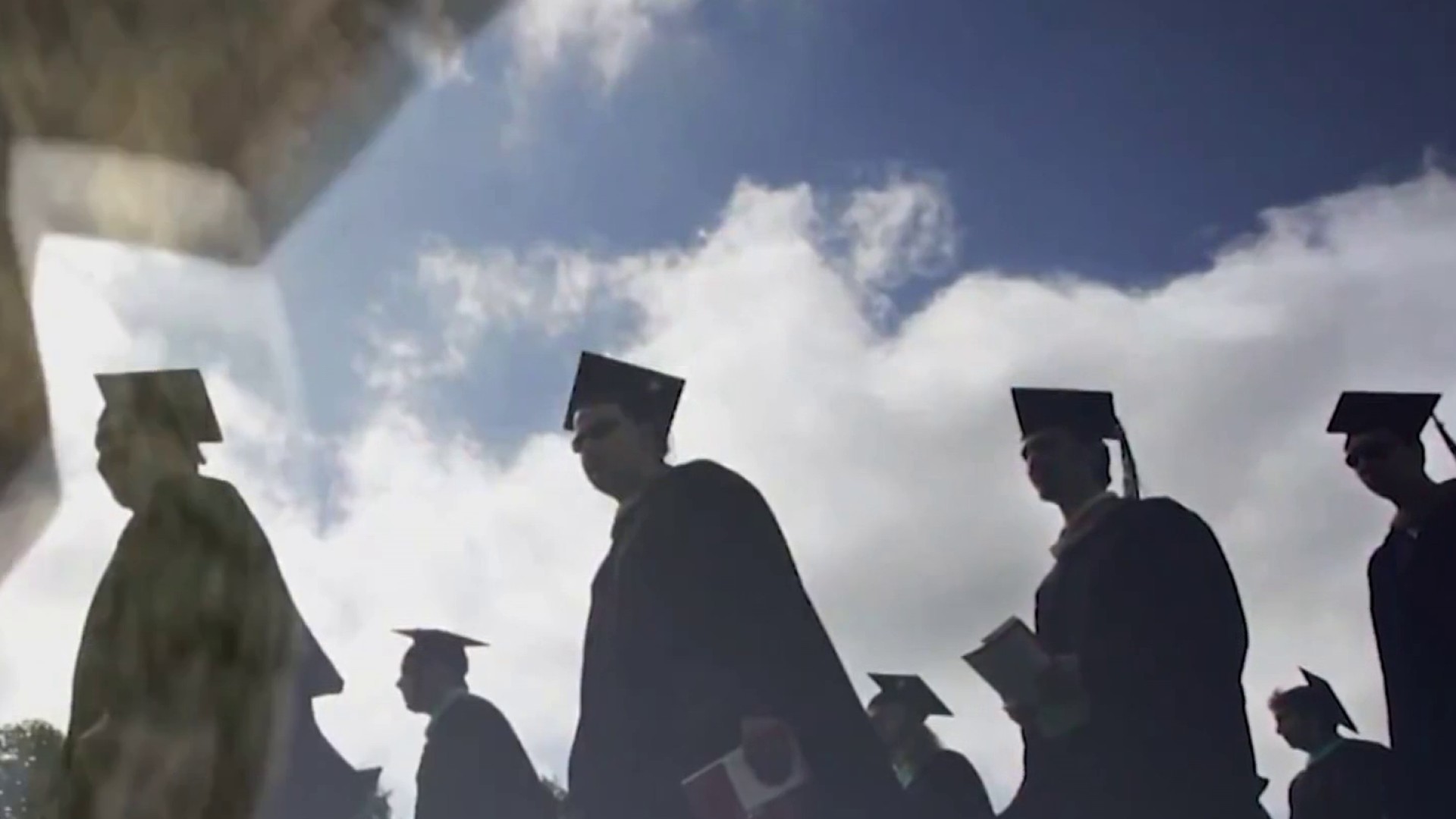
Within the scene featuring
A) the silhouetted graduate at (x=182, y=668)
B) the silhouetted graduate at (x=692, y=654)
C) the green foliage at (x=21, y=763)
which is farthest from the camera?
the silhouetted graduate at (x=692, y=654)

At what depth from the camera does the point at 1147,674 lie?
9.19 ft

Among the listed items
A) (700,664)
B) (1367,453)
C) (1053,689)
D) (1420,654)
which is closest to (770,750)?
(700,664)

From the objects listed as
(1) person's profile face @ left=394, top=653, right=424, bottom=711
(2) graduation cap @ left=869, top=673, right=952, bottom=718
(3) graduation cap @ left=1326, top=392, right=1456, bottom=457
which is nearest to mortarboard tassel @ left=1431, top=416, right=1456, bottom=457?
(3) graduation cap @ left=1326, top=392, right=1456, bottom=457

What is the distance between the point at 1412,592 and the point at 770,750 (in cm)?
133

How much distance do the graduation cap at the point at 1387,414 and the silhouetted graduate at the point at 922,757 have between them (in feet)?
3.46

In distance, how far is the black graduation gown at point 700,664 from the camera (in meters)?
2.95

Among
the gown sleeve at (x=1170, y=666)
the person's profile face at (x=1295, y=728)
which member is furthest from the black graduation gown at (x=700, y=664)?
the person's profile face at (x=1295, y=728)

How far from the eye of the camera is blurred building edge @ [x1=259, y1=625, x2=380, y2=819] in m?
3.26

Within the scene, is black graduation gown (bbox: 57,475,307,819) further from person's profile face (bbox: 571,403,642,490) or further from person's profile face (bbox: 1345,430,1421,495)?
person's profile face (bbox: 1345,430,1421,495)

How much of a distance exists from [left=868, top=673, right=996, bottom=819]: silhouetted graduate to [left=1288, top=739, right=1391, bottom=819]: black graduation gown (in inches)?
24.0

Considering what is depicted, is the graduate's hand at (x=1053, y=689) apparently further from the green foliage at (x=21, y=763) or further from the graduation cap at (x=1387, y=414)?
the green foliage at (x=21, y=763)

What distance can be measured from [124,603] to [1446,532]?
94.7 inches

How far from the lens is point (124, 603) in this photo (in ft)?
5.97

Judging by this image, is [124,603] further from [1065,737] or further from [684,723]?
[1065,737]
